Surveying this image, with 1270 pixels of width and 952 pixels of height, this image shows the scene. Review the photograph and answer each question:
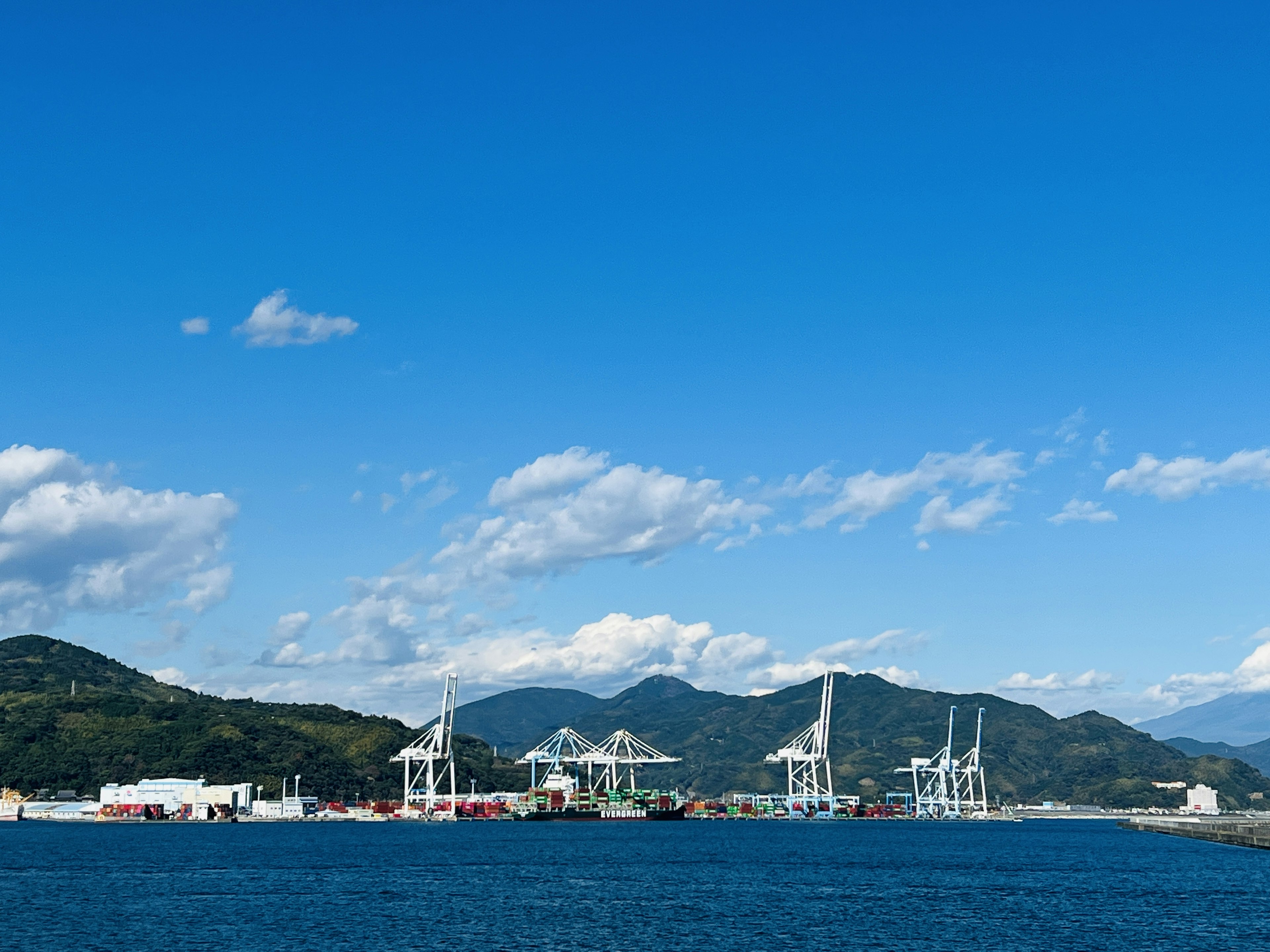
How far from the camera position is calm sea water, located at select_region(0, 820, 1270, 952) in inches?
2505

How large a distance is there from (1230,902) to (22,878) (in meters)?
87.6

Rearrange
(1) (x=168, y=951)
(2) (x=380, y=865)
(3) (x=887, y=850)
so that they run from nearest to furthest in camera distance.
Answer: (1) (x=168, y=951) < (2) (x=380, y=865) < (3) (x=887, y=850)

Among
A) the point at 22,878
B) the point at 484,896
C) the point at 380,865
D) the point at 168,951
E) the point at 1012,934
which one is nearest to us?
the point at 168,951

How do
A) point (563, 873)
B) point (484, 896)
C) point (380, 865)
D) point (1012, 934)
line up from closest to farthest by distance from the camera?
point (1012, 934), point (484, 896), point (563, 873), point (380, 865)

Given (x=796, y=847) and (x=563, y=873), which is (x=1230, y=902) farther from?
(x=796, y=847)

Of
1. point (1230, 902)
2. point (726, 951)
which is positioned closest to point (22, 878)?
point (726, 951)

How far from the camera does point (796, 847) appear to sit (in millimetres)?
154250

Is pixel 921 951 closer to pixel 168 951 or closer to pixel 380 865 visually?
pixel 168 951

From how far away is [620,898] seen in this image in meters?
83.2

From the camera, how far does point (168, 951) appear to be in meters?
58.0

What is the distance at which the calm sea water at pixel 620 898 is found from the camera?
209 feet

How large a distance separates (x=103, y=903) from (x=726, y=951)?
4137cm

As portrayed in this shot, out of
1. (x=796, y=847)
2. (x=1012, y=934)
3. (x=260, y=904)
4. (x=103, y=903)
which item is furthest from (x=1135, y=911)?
(x=796, y=847)

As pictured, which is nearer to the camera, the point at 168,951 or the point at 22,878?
the point at 168,951
